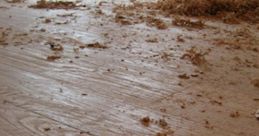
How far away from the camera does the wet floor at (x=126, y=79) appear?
181cm

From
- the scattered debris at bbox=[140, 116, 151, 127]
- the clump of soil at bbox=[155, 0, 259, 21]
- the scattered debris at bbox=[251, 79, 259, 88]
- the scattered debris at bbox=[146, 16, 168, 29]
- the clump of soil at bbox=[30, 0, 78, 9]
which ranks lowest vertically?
the scattered debris at bbox=[140, 116, 151, 127]

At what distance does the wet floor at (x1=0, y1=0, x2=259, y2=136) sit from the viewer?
1809mm

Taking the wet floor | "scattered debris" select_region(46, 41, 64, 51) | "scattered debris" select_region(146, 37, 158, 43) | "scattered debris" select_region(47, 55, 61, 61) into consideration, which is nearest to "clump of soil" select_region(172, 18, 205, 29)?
the wet floor

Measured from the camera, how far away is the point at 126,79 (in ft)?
7.76

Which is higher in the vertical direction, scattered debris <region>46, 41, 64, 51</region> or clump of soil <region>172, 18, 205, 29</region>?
clump of soil <region>172, 18, 205, 29</region>

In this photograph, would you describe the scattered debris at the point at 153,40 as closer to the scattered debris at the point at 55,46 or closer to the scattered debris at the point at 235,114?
the scattered debris at the point at 55,46

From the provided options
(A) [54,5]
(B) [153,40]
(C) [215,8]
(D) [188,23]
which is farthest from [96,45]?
(A) [54,5]

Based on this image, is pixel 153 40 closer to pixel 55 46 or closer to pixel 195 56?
pixel 195 56

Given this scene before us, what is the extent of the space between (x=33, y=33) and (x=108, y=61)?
1.04 metres

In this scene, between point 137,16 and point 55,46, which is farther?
point 137,16

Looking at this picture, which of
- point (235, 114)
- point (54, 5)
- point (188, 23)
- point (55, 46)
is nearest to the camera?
point (235, 114)

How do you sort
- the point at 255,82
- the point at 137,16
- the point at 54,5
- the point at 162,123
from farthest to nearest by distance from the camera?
the point at 54,5 → the point at 137,16 → the point at 255,82 → the point at 162,123

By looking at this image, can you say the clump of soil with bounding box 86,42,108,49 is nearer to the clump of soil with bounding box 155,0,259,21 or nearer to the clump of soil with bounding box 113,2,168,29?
the clump of soil with bounding box 113,2,168,29

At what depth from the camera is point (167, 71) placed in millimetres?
2490
